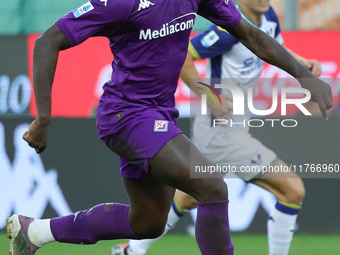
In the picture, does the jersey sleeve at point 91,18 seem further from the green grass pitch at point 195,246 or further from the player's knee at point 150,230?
the green grass pitch at point 195,246

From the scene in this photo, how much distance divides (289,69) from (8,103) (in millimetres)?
3500

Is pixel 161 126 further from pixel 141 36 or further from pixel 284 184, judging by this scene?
pixel 284 184

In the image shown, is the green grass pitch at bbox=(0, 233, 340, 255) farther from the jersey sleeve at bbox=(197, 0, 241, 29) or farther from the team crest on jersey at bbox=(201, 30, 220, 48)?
the jersey sleeve at bbox=(197, 0, 241, 29)

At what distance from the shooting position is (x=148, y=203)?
4164 millimetres

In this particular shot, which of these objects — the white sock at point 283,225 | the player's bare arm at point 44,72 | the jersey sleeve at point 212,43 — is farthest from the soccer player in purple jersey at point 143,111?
the white sock at point 283,225

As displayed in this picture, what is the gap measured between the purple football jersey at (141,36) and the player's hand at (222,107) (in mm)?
1217

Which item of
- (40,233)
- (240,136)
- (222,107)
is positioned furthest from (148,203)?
(240,136)

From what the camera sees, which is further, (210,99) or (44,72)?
(210,99)

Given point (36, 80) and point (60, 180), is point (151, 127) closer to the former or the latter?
point (36, 80)

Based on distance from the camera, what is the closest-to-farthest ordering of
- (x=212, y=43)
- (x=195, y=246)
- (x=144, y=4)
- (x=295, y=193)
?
(x=144, y=4) < (x=295, y=193) < (x=212, y=43) < (x=195, y=246)

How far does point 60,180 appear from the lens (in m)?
6.70

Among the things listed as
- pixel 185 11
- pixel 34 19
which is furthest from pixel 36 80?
pixel 34 19

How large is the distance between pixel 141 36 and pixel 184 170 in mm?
715

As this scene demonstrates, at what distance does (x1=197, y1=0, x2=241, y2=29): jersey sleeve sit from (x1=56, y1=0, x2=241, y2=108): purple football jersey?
0.07 ft
